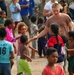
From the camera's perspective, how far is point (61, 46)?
869 cm

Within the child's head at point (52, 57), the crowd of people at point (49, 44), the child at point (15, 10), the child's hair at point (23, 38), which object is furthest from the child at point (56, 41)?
the child at point (15, 10)

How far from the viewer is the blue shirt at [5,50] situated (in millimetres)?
8210

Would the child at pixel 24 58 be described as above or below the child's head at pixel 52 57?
below

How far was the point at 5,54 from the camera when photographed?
8.29 metres

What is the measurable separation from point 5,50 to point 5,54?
0.30 feet

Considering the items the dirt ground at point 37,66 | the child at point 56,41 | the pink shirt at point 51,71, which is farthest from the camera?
the dirt ground at point 37,66

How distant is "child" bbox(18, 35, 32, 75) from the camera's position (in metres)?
9.04

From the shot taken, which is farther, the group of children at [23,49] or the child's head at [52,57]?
the group of children at [23,49]

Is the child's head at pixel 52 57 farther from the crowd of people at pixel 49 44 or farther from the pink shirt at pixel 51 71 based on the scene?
the pink shirt at pixel 51 71

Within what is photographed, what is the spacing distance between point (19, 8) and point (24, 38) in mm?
5827

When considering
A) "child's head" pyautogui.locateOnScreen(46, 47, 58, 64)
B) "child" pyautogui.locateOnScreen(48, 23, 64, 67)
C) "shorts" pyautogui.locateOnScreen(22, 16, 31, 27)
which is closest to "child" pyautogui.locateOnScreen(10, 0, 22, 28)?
"shorts" pyautogui.locateOnScreen(22, 16, 31, 27)

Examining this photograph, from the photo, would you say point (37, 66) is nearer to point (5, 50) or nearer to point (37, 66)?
point (37, 66)

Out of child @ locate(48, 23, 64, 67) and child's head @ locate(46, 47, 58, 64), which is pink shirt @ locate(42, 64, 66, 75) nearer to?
child's head @ locate(46, 47, 58, 64)

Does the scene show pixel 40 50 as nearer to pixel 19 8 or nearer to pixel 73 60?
pixel 19 8
